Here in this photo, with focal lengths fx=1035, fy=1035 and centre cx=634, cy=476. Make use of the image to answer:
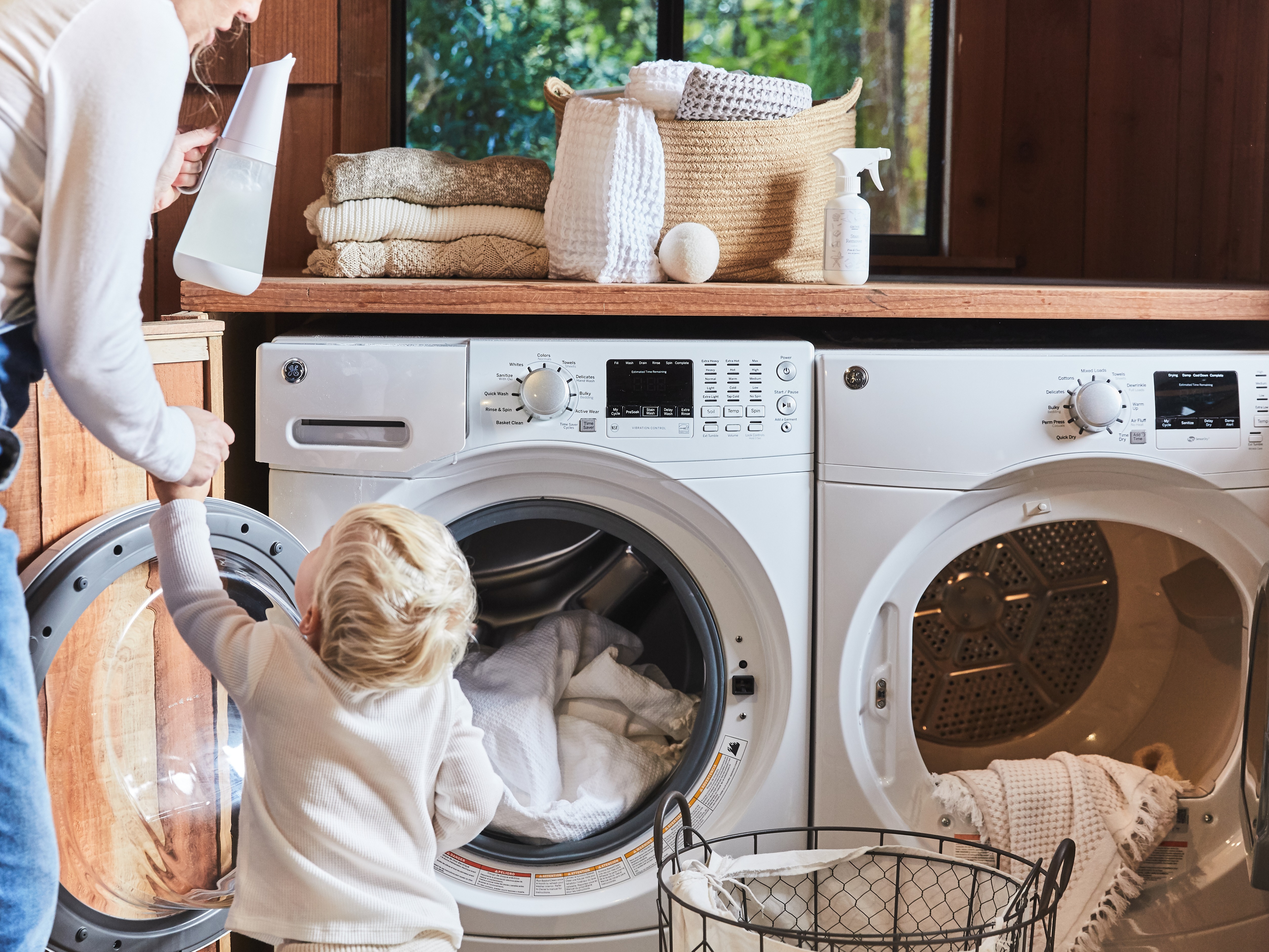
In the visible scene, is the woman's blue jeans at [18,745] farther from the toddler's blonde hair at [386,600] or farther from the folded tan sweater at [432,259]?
the folded tan sweater at [432,259]

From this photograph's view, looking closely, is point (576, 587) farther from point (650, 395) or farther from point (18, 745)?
point (18, 745)

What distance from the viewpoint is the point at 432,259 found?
1.50 metres

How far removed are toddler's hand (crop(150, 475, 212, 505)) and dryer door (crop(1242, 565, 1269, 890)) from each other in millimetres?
1169

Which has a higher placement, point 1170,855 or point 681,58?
point 681,58

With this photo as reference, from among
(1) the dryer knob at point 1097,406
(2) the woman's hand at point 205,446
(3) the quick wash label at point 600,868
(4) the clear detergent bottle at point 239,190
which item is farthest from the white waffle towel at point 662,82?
(3) the quick wash label at point 600,868

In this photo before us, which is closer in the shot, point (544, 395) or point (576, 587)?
point (544, 395)

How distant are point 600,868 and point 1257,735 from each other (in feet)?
2.75

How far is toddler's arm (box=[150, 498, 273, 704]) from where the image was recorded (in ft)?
3.22

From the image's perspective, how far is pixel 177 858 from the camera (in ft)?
3.86

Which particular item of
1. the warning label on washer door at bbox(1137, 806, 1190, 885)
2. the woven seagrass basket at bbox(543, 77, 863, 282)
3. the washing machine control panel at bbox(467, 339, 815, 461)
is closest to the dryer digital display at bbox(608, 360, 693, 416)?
the washing machine control panel at bbox(467, 339, 815, 461)

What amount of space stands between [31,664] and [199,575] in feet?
0.61

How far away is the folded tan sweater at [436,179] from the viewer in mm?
1482

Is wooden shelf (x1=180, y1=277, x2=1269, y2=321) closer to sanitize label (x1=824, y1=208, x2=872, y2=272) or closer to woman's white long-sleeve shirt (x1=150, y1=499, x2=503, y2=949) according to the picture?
sanitize label (x1=824, y1=208, x2=872, y2=272)

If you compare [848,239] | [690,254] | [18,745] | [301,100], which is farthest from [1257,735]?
[301,100]
